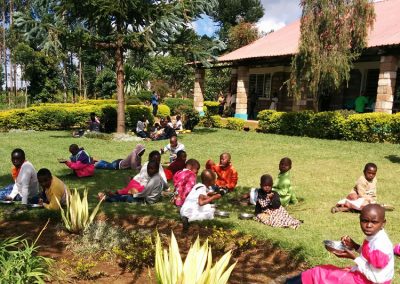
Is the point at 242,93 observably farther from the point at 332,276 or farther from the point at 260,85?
the point at 332,276

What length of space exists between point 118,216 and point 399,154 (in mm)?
8817

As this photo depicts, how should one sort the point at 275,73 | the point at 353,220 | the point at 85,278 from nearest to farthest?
the point at 85,278 → the point at 353,220 → the point at 275,73

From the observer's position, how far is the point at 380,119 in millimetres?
13070

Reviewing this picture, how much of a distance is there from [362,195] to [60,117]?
15.4m

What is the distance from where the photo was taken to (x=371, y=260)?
9.50 feet

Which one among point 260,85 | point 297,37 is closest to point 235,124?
point 260,85

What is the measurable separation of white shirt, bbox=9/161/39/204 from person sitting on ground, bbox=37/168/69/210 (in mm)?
252

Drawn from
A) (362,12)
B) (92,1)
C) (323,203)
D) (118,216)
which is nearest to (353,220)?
(323,203)

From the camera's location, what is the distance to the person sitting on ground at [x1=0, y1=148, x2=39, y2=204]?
603 cm

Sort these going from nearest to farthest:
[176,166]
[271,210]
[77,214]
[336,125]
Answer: [77,214] → [271,210] → [176,166] → [336,125]

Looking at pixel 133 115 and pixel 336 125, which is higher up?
pixel 336 125

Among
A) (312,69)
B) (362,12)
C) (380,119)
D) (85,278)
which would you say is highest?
(362,12)

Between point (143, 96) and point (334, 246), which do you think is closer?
point (334, 246)

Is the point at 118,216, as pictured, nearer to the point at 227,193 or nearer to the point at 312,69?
the point at 227,193
